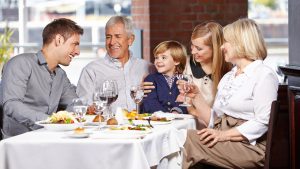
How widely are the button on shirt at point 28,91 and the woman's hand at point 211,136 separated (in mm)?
949

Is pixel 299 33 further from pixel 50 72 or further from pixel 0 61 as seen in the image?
pixel 0 61

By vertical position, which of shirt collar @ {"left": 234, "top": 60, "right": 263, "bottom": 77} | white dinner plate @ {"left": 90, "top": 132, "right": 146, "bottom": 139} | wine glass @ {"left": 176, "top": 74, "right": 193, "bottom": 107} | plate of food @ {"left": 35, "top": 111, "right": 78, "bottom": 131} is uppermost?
shirt collar @ {"left": 234, "top": 60, "right": 263, "bottom": 77}

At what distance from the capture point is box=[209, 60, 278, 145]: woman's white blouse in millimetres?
4832

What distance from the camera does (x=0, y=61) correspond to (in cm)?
1095

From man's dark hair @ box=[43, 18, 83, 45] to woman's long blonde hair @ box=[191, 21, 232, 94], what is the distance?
2.86 ft

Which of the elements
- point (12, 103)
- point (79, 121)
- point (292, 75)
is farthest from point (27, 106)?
point (292, 75)

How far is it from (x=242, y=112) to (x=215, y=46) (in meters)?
0.85

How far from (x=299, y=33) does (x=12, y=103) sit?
2.04m

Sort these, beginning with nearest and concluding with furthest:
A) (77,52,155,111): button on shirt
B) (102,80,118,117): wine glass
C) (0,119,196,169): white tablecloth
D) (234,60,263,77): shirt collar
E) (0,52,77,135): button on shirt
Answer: (0,119,196,169): white tablecloth < (102,80,118,117): wine glass < (234,60,263,77): shirt collar < (0,52,77,135): button on shirt < (77,52,155,111): button on shirt

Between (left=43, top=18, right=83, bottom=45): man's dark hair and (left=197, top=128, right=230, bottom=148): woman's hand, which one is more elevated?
(left=43, top=18, right=83, bottom=45): man's dark hair

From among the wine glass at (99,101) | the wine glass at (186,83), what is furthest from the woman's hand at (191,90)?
the wine glass at (99,101)

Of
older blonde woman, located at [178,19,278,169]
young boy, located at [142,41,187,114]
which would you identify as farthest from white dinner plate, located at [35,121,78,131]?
young boy, located at [142,41,187,114]

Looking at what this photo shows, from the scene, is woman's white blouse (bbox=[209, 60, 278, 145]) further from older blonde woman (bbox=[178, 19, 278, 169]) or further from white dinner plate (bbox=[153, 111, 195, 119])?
white dinner plate (bbox=[153, 111, 195, 119])

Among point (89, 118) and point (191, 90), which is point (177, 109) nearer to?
point (191, 90)
